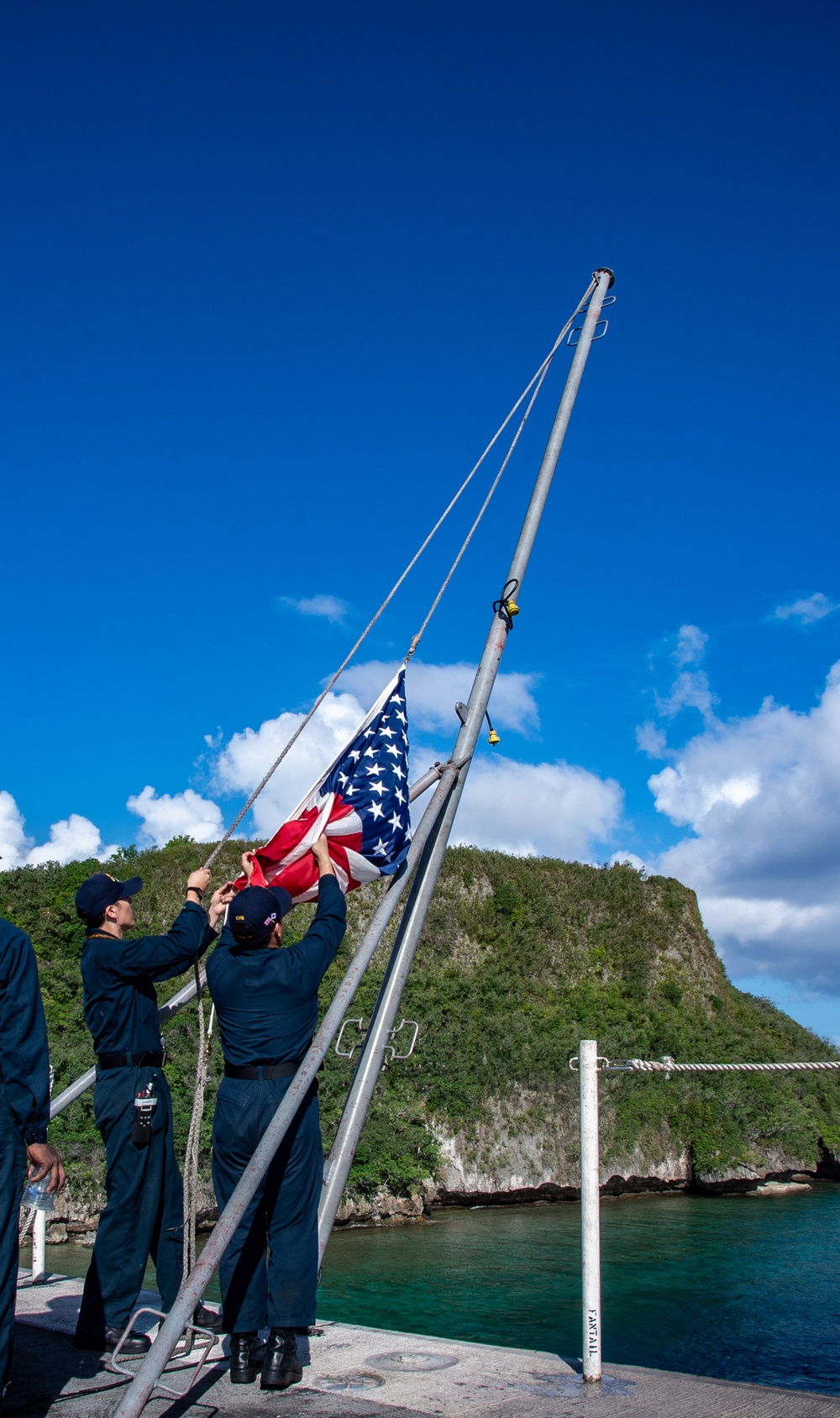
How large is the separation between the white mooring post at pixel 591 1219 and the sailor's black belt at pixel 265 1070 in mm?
1171

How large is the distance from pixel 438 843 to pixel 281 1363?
2754 millimetres

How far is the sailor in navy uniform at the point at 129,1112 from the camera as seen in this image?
4.29 meters

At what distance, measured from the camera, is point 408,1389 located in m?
3.69

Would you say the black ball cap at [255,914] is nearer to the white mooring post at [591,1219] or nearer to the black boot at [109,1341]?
the white mooring post at [591,1219]

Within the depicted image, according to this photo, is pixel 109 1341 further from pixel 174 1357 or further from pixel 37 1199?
pixel 37 1199

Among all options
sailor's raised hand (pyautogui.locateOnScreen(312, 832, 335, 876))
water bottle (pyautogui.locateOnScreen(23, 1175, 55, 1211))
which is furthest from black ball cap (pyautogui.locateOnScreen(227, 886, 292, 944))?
water bottle (pyautogui.locateOnScreen(23, 1175, 55, 1211))

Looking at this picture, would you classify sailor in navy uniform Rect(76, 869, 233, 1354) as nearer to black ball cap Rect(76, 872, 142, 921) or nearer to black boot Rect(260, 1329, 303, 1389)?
black ball cap Rect(76, 872, 142, 921)

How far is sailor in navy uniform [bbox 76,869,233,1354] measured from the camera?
4.29 metres

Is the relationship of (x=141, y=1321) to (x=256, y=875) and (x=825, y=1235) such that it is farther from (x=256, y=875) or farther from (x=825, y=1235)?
(x=825, y=1235)

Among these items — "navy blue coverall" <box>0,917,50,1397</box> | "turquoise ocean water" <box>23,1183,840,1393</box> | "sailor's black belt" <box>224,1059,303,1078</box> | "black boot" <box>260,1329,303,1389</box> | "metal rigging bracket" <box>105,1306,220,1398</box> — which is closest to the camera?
"navy blue coverall" <box>0,917,50,1397</box>

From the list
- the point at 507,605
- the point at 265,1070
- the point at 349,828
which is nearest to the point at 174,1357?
the point at 265,1070

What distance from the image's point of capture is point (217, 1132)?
4.04m

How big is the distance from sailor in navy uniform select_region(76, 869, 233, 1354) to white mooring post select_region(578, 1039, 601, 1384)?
1.78m

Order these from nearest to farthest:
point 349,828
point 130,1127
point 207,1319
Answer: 1. point 130,1127
2. point 207,1319
3. point 349,828
